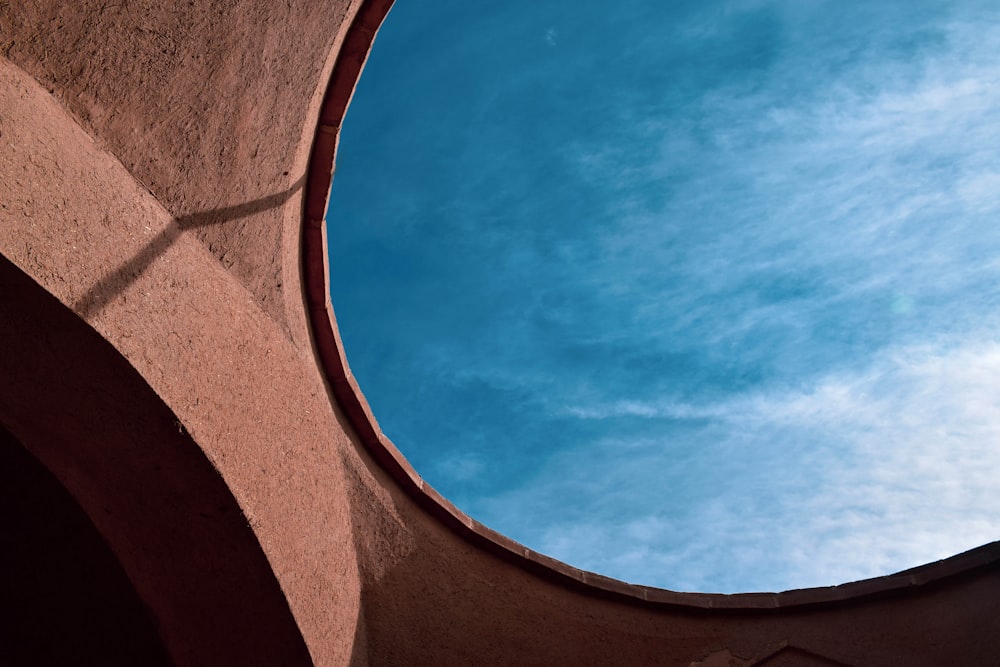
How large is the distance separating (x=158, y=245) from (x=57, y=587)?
8.16ft

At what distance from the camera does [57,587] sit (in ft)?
15.8

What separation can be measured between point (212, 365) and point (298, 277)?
0.95m

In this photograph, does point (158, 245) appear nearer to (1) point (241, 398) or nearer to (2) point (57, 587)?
(1) point (241, 398)

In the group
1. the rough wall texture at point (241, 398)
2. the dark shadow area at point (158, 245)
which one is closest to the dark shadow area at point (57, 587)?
the rough wall texture at point (241, 398)

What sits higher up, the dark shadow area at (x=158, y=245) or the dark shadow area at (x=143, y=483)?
the dark shadow area at (x=158, y=245)

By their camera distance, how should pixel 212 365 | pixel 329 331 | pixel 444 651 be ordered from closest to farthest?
pixel 212 365 → pixel 329 331 → pixel 444 651

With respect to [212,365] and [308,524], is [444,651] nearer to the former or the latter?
[308,524]

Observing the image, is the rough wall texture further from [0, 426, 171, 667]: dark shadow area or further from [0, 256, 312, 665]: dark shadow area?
[0, 426, 171, 667]: dark shadow area

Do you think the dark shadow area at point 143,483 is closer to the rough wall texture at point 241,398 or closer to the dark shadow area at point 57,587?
the rough wall texture at point 241,398

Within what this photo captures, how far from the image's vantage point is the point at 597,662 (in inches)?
211

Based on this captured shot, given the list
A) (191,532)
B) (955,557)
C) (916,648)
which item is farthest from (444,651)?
(955,557)

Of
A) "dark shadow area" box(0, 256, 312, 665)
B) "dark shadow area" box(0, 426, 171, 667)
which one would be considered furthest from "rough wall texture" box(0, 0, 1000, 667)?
"dark shadow area" box(0, 426, 171, 667)

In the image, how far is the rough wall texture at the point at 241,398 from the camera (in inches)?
123

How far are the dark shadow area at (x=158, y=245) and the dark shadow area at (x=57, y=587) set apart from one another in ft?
6.43
